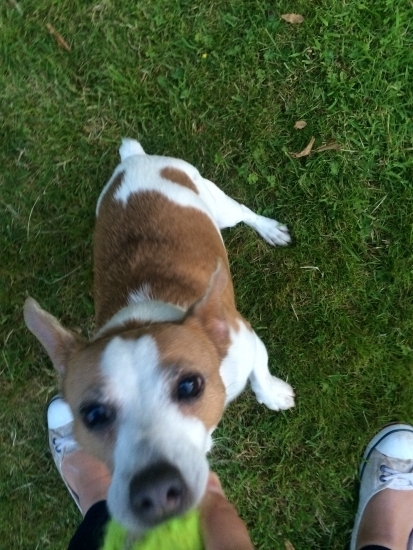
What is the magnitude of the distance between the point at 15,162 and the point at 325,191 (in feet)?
8.07

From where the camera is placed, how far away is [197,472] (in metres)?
2.29

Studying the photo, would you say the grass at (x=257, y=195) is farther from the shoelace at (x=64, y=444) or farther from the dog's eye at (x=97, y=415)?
the dog's eye at (x=97, y=415)

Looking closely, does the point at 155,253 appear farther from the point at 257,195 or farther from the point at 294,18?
the point at 294,18

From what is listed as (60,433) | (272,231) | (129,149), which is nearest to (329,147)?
(272,231)

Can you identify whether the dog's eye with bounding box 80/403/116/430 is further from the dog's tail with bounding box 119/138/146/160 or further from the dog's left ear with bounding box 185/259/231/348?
the dog's tail with bounding box 119/138/146/160

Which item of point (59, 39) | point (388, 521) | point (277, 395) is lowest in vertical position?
point (388, 521)

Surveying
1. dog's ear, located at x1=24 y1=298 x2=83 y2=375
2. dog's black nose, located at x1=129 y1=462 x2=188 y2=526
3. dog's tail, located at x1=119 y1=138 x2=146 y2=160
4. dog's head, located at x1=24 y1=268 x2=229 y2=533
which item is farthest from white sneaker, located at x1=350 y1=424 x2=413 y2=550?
dog's tail, located at x1=119 y1=138 x2=146 y2=160

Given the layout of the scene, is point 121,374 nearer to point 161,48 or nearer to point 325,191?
point 325,191

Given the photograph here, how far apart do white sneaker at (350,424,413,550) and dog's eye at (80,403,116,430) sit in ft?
7.40

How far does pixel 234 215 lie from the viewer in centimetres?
402

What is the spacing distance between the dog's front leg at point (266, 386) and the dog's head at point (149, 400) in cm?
62

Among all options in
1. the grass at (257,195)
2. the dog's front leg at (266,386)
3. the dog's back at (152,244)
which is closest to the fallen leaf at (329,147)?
the grass at (257,195)

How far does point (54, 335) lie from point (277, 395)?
1.72 metres

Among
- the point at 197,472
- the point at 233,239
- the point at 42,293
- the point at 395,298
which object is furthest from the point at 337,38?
the point at 197,472
